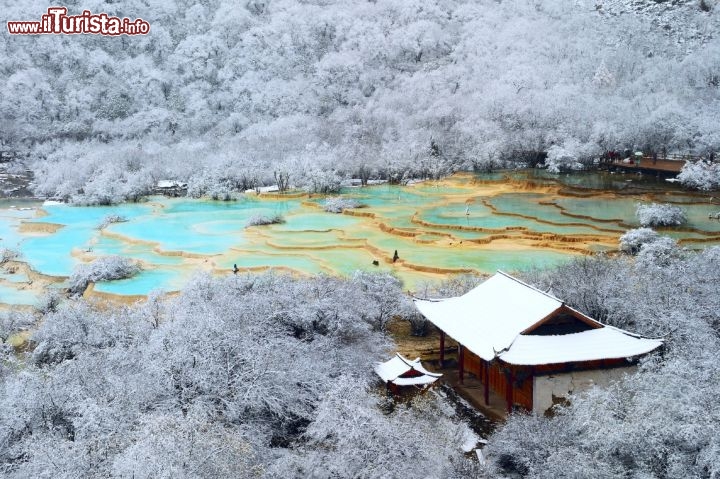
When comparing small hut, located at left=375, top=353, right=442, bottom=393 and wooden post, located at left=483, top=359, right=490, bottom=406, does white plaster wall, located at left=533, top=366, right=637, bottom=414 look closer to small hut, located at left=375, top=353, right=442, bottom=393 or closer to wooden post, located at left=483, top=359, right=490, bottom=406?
wooden post, located at left=483, top=359, right=490, bottom=406

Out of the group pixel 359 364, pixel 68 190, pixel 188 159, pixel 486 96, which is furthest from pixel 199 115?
pixel 359 364

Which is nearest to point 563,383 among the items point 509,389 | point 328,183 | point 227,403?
point 509,389

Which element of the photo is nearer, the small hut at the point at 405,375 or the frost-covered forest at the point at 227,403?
the frost-covered forest at the point at 227,403

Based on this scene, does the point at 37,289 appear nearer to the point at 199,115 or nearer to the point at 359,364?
the point at 359,364

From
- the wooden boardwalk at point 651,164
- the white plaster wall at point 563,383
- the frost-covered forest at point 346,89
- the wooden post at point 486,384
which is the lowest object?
the wooden post at point 486,384

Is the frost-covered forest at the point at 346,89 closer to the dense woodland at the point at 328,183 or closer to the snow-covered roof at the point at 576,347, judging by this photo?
the dense woodland at the point at 328,183

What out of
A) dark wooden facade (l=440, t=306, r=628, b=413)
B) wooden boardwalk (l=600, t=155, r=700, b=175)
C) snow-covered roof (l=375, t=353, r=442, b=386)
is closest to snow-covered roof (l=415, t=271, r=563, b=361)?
dark wooden facade (l=440, t=306, r=628, b=413)

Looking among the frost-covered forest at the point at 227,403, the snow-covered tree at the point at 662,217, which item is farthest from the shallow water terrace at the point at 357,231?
the frost-covered forest at the point at 227,403

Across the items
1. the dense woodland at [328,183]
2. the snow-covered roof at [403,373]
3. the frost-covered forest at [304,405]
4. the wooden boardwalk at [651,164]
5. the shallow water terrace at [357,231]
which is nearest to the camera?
the frost-covered forest at [304,405]
